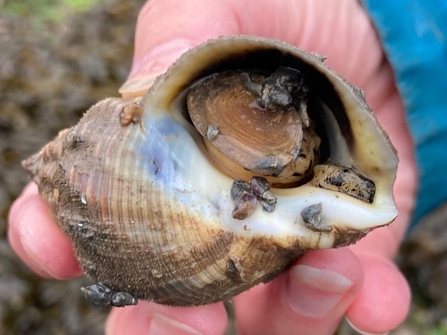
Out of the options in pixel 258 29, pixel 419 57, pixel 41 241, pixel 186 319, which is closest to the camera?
pixel 186 319

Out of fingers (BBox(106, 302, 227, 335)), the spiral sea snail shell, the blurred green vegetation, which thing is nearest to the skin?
fingers (BBox(106, 302, 227, 335))

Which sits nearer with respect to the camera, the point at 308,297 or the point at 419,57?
Answer: the point at 308,297

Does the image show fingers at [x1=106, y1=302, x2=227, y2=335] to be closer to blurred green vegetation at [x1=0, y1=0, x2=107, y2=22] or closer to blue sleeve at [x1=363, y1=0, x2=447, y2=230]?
blue sleeve at [x1=363, y1=0, x2=447, y2=230]

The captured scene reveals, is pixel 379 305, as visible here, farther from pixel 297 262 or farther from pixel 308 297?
pixel 297 262

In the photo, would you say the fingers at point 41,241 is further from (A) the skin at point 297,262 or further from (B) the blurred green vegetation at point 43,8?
(B) the blurred green vegetation at point 43,8

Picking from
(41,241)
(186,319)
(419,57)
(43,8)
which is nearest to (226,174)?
(186,319)

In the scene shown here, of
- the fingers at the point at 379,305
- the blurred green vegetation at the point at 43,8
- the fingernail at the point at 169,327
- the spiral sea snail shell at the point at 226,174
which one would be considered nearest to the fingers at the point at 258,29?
the spiral sea snail shell at the point at 226,174
